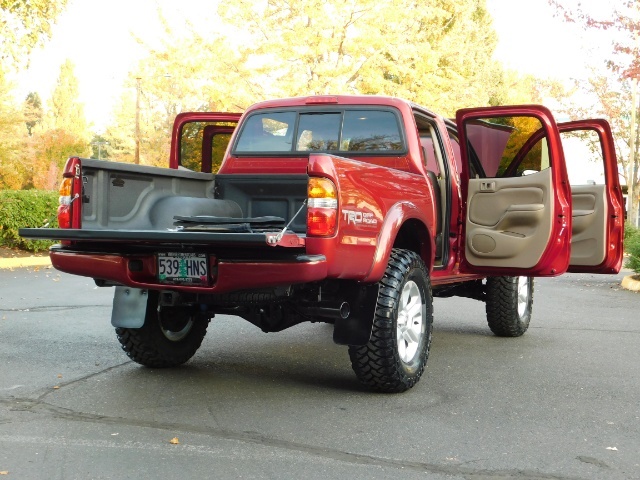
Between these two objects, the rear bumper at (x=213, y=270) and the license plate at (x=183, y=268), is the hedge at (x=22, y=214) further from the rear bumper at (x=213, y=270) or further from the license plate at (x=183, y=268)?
the license plate at (x=183, y=268)

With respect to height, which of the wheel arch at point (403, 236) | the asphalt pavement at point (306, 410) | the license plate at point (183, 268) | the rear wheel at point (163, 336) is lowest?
the asphalt pavement at point (306, 410)

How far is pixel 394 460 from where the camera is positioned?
4.13 metres

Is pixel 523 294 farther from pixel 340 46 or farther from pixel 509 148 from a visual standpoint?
pixel 340 46

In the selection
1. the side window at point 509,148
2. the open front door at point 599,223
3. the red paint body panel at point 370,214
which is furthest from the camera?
the open front door at point 599,223

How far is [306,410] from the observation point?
16.8 ft

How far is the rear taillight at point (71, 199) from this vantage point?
5.32 m

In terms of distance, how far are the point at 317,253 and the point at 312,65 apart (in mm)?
20650

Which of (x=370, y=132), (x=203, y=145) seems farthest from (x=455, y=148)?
(x=203, y=145)

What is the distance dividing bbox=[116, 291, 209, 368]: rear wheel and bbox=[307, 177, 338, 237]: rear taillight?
1.65m

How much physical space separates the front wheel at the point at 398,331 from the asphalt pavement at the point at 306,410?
0.14 metres

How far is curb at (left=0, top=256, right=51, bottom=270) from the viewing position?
53.8 ft

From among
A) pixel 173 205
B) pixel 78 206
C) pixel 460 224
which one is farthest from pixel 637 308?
pixel 78 206

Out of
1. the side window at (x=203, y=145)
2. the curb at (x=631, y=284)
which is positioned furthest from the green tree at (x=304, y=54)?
the side window at (x=203, y=145)

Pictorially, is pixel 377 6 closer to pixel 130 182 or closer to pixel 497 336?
pixel 497 336
